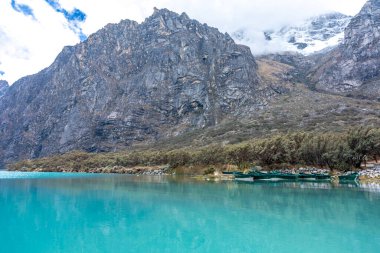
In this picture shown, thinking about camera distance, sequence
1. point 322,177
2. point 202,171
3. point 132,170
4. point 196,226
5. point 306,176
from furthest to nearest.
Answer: point 132,170 < point 202,171 < point 306,176 < point 322,177 < point 196,226

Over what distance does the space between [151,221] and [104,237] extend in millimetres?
6363

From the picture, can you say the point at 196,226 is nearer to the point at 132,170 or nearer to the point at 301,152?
the point at 301,152

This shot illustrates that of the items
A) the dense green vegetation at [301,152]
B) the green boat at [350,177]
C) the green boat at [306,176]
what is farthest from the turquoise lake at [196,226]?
the dense green vegetation at [301,152]

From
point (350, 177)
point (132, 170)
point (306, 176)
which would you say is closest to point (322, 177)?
point (306, 176)

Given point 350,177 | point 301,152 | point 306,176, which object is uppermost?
point 301,152

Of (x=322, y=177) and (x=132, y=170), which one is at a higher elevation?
(x=132, y=170)

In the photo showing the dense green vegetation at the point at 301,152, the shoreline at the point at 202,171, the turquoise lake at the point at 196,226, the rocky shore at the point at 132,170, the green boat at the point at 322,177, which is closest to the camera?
the turquoise lake at the point at 196,226

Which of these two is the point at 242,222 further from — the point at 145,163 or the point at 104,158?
the point at 104,158

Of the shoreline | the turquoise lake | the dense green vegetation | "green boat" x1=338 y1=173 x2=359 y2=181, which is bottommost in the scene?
the turquoise lake

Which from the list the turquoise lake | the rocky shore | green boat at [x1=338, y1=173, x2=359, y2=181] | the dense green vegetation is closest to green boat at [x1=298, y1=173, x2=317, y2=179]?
green boat at [x1=338, y1=173, x2=359, y2=181]

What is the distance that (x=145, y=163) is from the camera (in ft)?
497

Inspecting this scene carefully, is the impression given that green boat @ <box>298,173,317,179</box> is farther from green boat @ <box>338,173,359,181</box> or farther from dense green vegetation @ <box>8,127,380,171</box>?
dense green vegetation @ <box>8,127,380,171</box>

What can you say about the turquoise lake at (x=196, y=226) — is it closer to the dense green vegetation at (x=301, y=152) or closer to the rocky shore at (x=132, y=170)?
the dense green vegetation at (x=301, y=152)

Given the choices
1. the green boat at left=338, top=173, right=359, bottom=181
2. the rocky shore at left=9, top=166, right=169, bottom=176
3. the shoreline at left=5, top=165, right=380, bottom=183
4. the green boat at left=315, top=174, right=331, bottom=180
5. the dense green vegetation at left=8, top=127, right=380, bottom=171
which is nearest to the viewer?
the green boat at left=338, top=173, right=359, bottom=181
